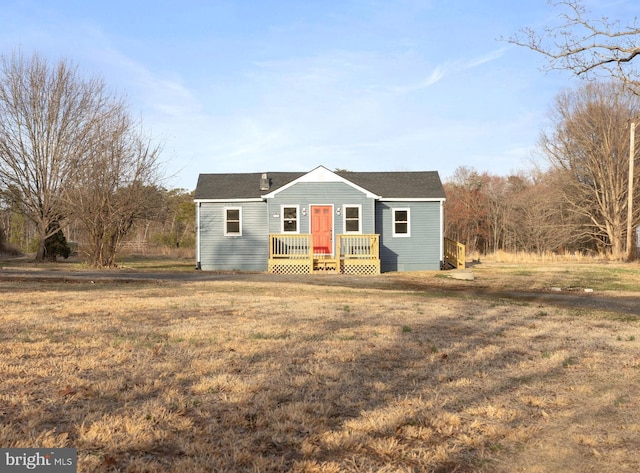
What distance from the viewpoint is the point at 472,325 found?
27.0ft

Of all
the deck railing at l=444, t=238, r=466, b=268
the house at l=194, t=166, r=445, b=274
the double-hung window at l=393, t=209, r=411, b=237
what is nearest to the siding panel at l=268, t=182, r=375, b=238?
the house at l=194, t=166, r=445, b=274

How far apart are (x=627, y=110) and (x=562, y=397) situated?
36.1m

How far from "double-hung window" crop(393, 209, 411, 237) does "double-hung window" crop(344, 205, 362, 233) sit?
6.64 ft

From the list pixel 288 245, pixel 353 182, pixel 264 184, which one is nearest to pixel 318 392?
pixel 288 245

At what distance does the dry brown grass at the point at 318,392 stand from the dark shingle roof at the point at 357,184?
1581cm

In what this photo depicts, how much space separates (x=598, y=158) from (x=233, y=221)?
978 inches

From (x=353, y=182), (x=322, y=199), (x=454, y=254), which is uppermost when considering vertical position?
(x=353, y=182)

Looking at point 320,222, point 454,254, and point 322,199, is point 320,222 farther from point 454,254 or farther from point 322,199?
point 454,254

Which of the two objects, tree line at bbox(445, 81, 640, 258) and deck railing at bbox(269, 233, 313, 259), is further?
tree line at bbox(445, 81, 640, 258)

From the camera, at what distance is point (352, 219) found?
914 inches

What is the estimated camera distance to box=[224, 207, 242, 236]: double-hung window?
2425cm

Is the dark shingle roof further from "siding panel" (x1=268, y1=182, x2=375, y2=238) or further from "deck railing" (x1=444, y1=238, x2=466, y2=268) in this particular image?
"deck railing" (x1=444, y1=238, x2=466, y2=268)

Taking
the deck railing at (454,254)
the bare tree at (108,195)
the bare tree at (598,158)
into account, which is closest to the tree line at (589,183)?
the bare tree at (598,158)

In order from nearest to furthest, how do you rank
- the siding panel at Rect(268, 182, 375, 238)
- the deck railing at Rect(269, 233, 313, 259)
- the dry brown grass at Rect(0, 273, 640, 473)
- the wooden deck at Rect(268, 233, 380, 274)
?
the dry brown grass at Rect(0, 273, 640, 473) < the wooden deck at Rect(268, 233, 380, 274) < the deck railing at Rect(269, 233, 313, 259) < the siding panel at Rect(268, 182, 375, 238)
